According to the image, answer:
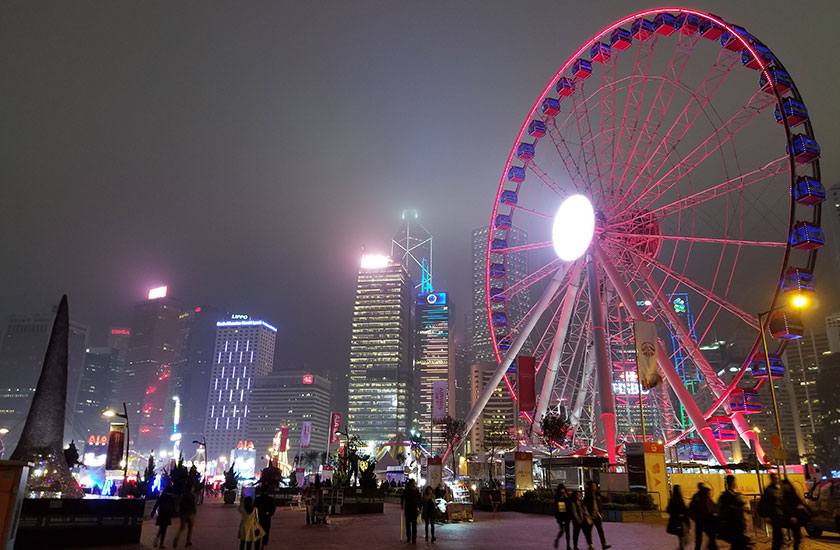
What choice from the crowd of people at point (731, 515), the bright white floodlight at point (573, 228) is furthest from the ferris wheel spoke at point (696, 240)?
the crowd of people at point (731, 515)

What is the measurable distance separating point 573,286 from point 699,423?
11.7 meters

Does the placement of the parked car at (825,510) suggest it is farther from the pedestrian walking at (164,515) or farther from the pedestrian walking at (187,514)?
the pedestrian walking at (164,515)

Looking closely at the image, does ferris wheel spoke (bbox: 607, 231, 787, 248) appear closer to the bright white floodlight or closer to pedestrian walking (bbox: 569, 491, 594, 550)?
the bright white floodlight

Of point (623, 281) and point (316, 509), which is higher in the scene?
point (623, 281)

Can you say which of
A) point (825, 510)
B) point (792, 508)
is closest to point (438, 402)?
point (825, 510)

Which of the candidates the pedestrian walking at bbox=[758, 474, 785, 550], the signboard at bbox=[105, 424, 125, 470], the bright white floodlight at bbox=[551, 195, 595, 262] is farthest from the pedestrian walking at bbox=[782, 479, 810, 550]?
the signboard at bbox=[105, 424, 125, 470]

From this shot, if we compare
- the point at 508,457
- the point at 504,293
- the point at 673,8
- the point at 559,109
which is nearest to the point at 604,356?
the point at 508,457

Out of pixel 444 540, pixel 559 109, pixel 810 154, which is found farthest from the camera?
pixel 559 109

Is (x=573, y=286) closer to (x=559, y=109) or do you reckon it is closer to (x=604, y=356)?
(x=604, y=356)

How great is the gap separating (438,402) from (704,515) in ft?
166

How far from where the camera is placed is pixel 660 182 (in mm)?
35750

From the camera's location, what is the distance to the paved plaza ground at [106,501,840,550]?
16.0 metres

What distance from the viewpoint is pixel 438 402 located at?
2458 inches

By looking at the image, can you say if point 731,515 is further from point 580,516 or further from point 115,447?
point 115,447
